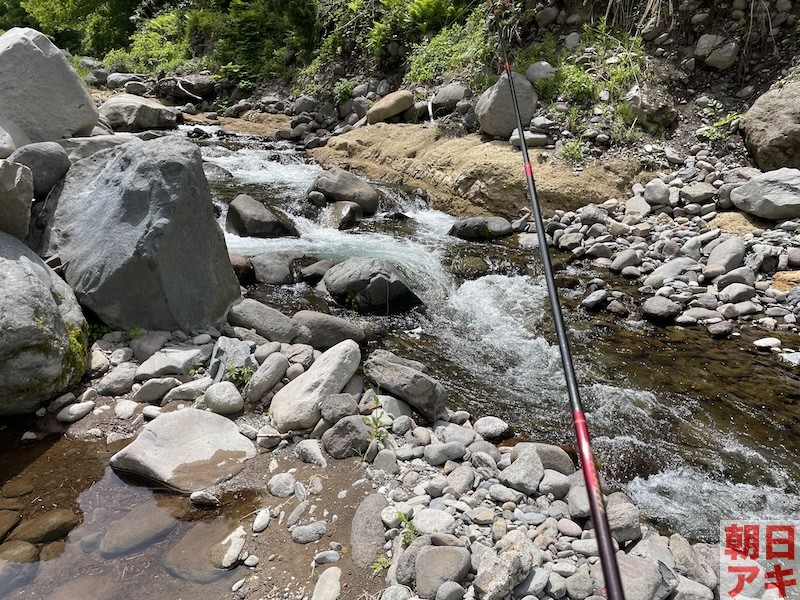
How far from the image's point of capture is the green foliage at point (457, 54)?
10.7 m

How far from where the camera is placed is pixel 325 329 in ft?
15.8

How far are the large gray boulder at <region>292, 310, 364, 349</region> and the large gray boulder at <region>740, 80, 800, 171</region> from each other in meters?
6.23

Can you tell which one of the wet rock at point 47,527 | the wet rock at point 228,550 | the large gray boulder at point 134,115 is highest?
the wet rock at point 228,550

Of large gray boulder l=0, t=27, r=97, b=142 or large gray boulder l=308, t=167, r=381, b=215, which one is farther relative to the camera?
large gray boulder l=308, t=167, r=381, b=215

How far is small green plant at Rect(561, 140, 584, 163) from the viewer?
859cm

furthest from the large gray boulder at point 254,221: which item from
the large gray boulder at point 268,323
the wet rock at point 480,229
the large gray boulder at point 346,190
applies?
the large gray boulder at point 268,323

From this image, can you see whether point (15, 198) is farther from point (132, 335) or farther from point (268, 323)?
point (268, 323)

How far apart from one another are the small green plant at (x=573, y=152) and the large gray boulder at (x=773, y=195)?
2.35 metres

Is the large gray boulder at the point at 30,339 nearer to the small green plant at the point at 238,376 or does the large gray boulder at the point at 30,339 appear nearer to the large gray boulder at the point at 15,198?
the large gray boulder at the point at 15,198

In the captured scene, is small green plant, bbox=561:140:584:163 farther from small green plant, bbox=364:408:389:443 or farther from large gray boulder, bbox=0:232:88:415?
large gray boulder, bbox=0:232:88:415

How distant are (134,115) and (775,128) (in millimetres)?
12067

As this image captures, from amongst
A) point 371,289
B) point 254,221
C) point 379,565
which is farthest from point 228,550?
point 254,221

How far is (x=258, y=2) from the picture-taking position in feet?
59.2

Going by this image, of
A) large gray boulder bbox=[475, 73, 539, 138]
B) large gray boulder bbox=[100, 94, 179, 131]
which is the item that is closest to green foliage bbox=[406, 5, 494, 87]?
large gray boulder bbox=[475, 73, 539, 138]
